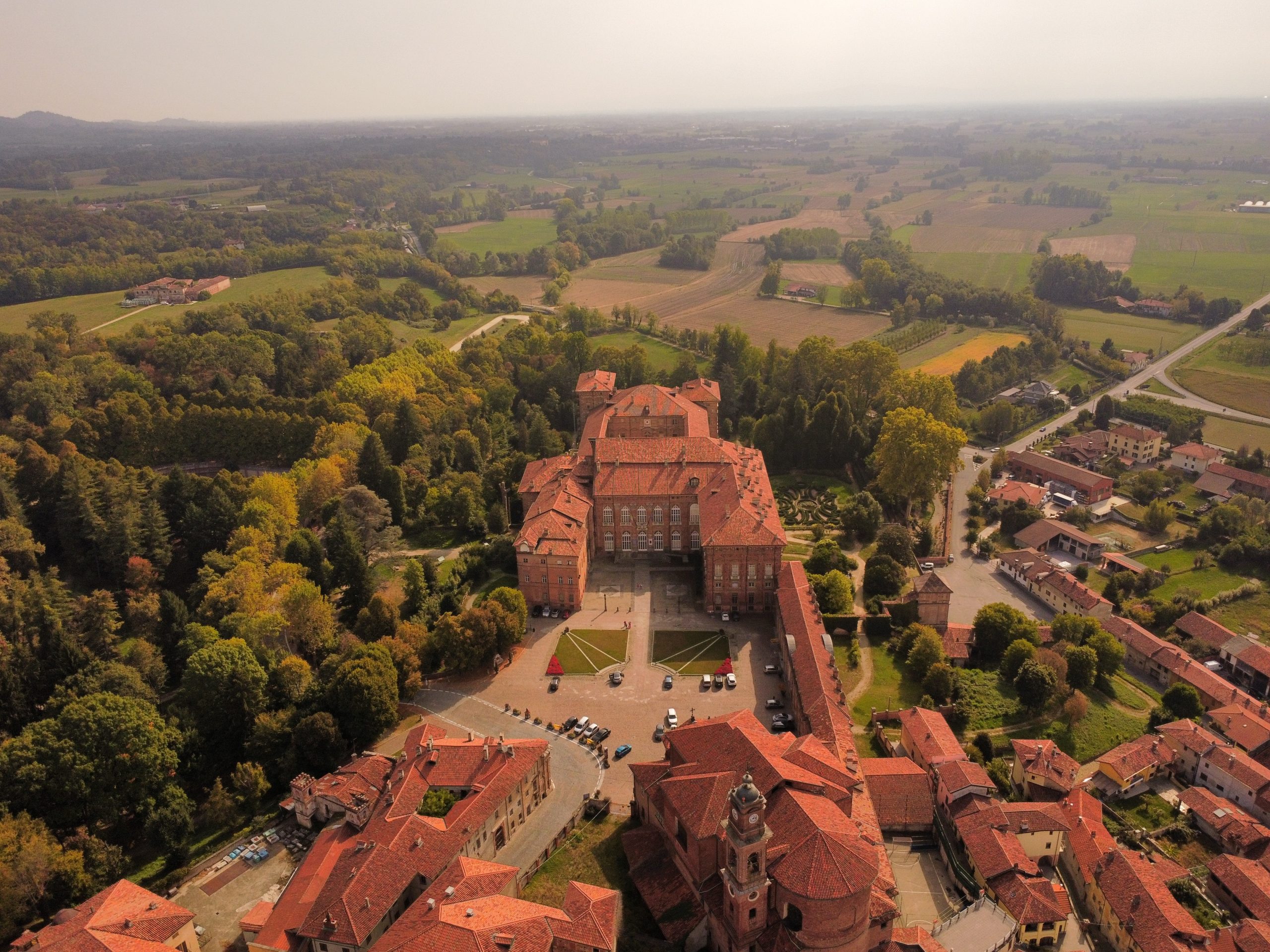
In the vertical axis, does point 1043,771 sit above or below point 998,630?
below

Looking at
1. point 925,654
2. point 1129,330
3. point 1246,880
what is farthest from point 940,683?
point 1129,330

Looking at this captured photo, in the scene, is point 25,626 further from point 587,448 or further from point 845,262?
point 845,262

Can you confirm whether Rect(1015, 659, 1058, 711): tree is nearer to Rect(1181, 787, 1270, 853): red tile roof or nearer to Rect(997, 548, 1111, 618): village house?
Rect(1181, 787, 1270, 853): red tile roof

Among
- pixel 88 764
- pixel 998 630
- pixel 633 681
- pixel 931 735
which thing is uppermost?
pixel 88 764

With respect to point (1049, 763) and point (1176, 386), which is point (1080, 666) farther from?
point (1176, 386)

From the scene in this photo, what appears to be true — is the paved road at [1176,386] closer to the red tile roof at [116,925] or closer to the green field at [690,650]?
the green field at [690,650]
